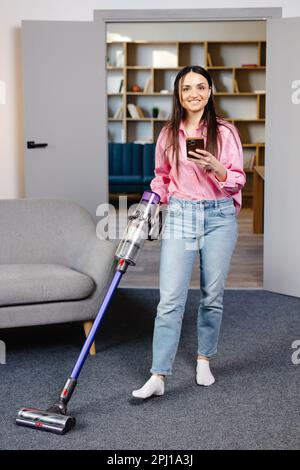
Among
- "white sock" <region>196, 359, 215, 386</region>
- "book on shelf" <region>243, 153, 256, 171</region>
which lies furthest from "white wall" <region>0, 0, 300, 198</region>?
"book on shelf" <region>243, 153, 256, 171</region>

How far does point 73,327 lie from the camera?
4062 mm

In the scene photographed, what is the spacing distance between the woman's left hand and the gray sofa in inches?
40.6

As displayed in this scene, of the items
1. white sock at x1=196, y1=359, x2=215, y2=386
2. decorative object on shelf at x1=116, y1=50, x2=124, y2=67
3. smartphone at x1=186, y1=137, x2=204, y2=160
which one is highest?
decorative object on shelf at x1=116, y1=50, x2=124, y2=67

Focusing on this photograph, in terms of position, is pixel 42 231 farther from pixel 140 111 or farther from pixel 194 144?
Answer: pixel 140 111

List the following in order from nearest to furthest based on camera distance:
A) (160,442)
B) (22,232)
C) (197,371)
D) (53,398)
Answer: (160,442)
(53,398)
(197,371)
(22,232)

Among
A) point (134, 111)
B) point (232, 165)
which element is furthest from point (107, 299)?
point (134, 111)

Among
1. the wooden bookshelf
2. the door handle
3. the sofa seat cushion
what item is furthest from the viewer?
the wooden bookshelf

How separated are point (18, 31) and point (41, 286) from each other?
111 inches

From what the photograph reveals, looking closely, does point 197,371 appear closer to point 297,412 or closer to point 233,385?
point 233,385

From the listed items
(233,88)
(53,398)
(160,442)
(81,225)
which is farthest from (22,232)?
(233,88)

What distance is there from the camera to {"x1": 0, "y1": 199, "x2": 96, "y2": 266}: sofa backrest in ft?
12.7

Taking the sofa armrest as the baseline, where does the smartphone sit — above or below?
above

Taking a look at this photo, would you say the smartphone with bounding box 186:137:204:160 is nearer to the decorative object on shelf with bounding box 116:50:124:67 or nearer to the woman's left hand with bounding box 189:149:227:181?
the woman's left hand with bounding box 189:149:227:181

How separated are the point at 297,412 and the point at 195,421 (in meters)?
0.41
